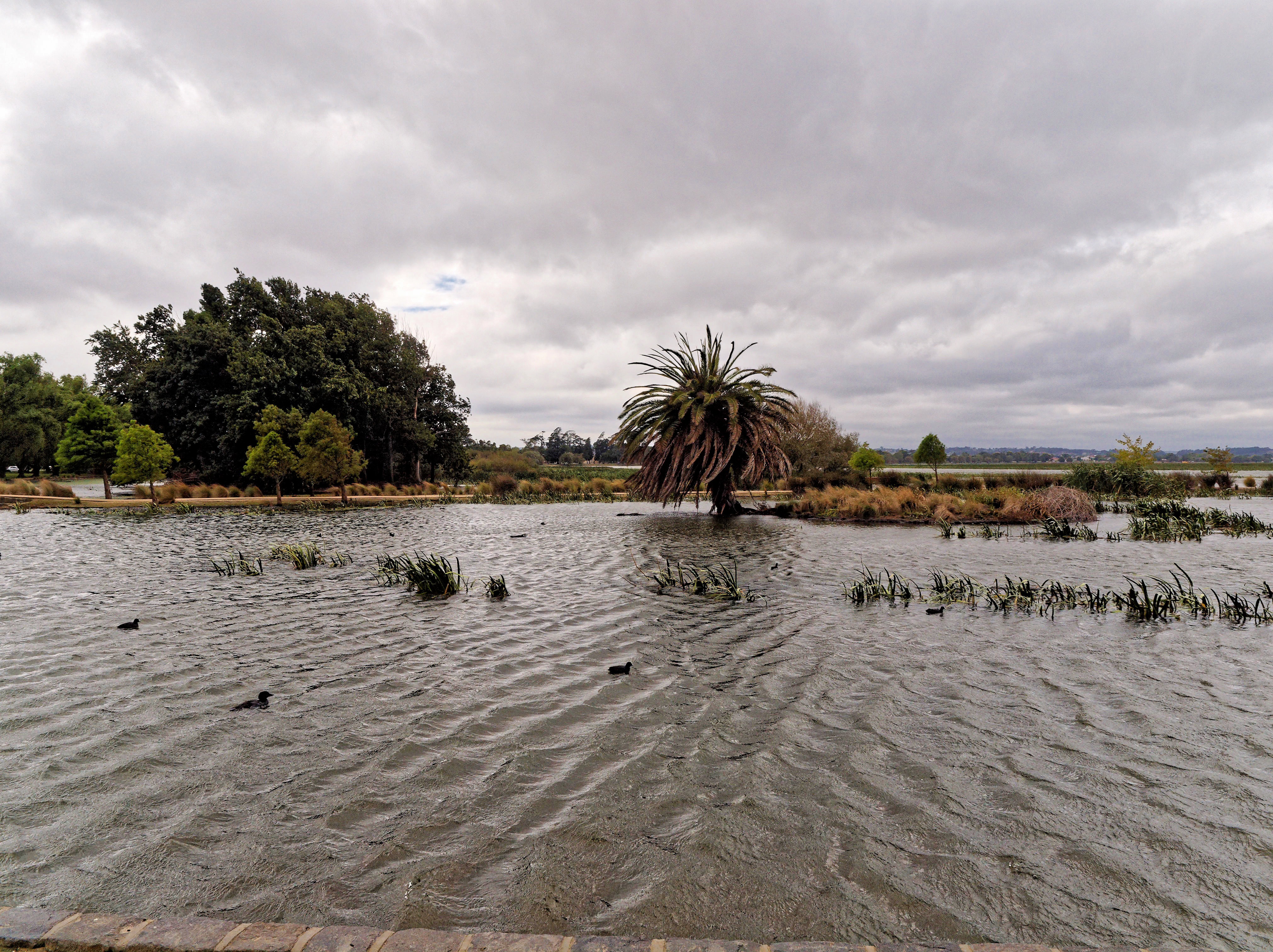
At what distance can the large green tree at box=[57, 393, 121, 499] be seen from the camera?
3556 cm

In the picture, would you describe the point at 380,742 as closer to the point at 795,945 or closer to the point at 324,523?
the point at 795,945

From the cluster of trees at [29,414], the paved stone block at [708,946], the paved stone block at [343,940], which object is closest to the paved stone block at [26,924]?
the paved stone block at [343,940]

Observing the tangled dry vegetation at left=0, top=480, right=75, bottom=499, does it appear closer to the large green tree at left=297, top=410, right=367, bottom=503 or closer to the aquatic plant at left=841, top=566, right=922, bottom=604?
the large green tree at left=297, top=410, right=367, bottom=503

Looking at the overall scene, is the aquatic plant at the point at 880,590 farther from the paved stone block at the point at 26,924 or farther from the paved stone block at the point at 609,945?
the paved stone block at the point at 26,924

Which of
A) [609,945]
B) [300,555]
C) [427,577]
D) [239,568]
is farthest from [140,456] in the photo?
[609,945]

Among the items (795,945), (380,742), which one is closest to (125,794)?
(380,742)

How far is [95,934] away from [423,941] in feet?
4.15

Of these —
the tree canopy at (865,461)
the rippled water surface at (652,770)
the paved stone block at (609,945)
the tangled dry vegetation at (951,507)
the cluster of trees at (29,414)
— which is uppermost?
the cluster of trees at (29,414)

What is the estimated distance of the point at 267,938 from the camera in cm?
232

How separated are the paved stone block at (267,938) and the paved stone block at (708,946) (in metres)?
1.44

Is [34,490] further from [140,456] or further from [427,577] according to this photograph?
[427,577]

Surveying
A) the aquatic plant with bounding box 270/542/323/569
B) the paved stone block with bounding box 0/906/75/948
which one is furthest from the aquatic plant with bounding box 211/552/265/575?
the paved stone block with bounding box 0/906/75/948

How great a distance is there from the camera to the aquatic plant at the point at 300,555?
1244 cm

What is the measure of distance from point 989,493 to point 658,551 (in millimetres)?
17195
